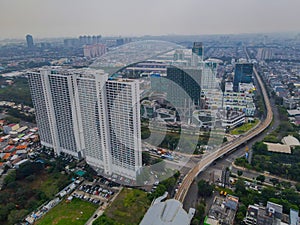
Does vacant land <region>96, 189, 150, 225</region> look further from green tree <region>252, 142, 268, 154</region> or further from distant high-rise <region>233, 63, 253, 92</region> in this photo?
distant high-rise <region>233, 63, 253, 92</region>

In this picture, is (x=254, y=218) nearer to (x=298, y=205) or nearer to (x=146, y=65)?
(x=298, y=205)

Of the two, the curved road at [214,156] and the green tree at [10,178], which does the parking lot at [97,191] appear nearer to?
the curved road at [214,156]

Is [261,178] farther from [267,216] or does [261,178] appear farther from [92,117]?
[92,117]

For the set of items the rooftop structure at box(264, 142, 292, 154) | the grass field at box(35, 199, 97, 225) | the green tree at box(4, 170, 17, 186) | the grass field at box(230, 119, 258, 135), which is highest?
the rooftop structure at box(264, 142, 292, 154)

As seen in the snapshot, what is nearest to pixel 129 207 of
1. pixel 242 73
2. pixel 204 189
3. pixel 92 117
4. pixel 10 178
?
pixel 204 189

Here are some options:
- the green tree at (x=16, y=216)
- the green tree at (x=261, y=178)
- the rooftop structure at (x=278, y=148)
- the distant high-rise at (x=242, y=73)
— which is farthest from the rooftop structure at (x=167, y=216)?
the distant high-rise at (x=242, y=73)

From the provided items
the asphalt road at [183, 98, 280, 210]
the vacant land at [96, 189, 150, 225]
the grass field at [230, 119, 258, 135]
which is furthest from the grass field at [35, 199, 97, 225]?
the grass field at [230, 119, 258, 135]

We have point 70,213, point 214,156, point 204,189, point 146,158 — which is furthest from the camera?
point 214,156

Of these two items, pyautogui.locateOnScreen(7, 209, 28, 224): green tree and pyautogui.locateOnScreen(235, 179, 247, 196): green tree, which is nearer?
pyautogui.locateOnScreen(7, 209, 28, 224): green tree

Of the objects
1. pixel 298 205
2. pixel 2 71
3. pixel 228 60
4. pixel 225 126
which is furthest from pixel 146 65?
pixel 298 205
